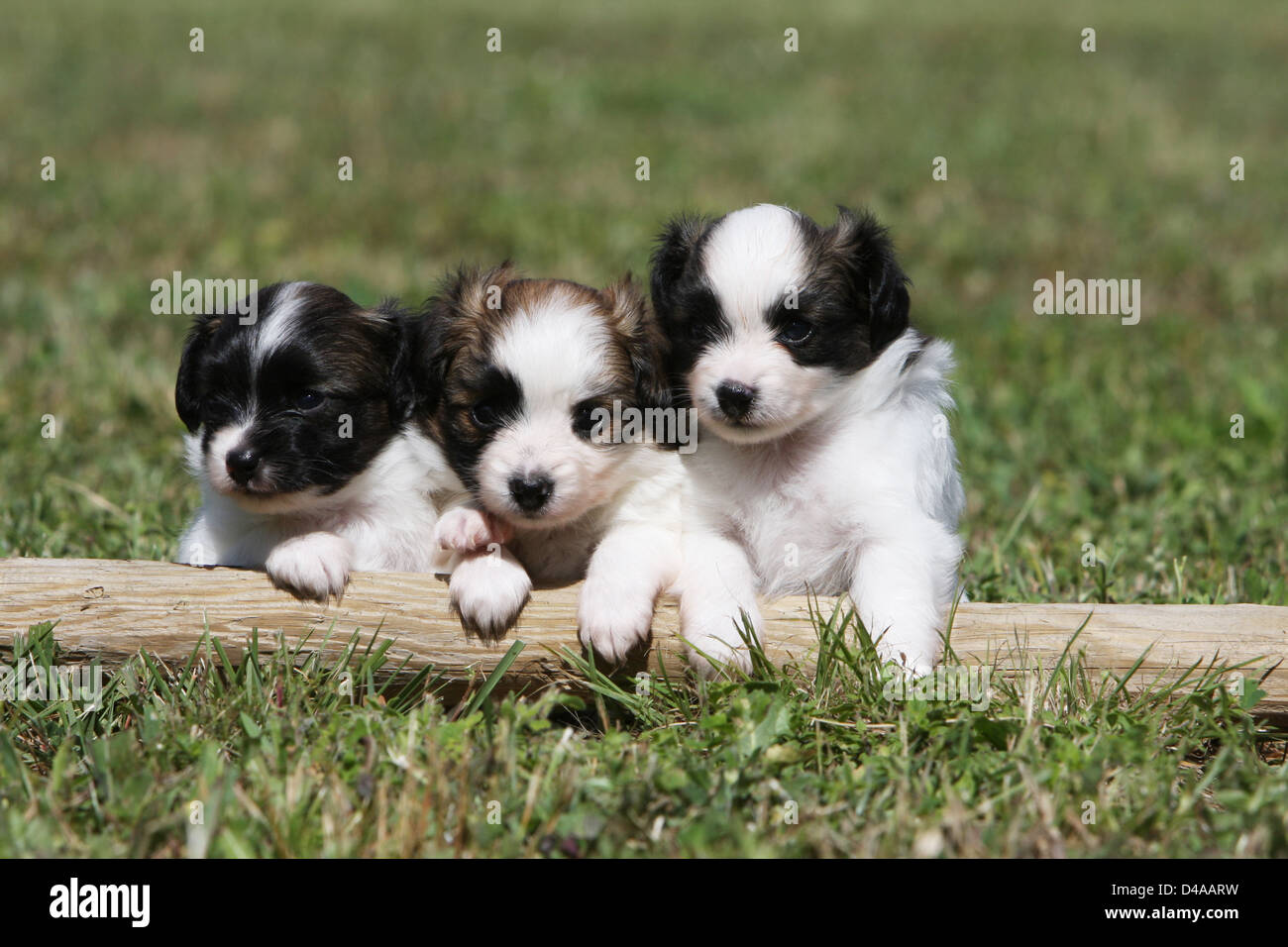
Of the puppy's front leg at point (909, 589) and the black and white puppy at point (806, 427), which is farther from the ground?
the black and white puppy at point (806, 427)

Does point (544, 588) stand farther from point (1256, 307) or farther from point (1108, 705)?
point (1256, 307)

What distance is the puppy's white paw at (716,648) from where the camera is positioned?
350cm

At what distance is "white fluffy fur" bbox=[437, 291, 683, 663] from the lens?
3.52 metres

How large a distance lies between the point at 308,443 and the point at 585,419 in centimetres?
84

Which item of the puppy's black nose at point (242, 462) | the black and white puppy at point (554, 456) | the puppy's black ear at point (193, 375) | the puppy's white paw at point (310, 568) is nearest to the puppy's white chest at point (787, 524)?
the black and white puppy at point (554, 456)

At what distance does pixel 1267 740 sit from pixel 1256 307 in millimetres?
6546

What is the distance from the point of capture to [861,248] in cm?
386

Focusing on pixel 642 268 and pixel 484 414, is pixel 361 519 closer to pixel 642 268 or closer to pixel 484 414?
pixel 484 414

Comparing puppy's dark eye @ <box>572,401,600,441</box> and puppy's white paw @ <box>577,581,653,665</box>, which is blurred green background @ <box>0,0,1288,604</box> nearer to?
puppy's white paw @ <box>577,581,653,665</box>

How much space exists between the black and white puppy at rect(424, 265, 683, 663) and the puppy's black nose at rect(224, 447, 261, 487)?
0.57m

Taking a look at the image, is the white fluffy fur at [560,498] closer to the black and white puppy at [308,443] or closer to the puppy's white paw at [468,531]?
the puppy's white paw at [468,531]

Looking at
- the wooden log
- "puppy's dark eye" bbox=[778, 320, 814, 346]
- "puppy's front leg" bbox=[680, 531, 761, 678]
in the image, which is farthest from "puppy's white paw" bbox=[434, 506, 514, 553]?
"puppy's dark eye" bbox=[778, 320, 814, 346]

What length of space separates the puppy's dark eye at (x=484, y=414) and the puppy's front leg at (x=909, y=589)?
3.96ft
